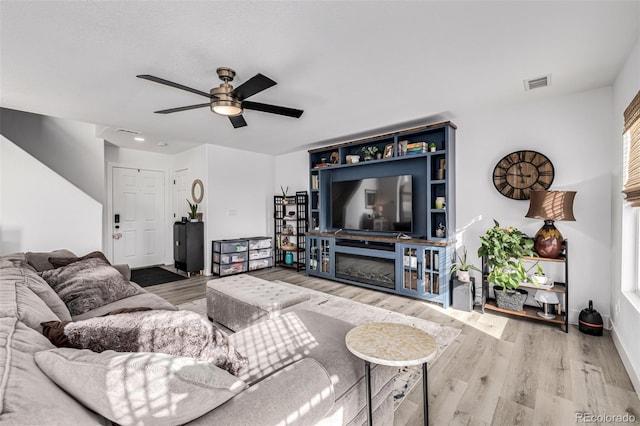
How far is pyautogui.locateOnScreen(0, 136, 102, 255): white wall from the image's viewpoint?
3291 mm

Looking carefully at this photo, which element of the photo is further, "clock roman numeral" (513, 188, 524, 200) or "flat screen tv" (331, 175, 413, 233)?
"flat screen tv" (331, 175, 413, 233)

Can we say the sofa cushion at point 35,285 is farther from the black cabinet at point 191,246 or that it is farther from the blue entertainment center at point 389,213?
the blue entertainment center at point 389,213

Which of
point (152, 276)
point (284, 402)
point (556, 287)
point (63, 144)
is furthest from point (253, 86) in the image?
point (152, 276)

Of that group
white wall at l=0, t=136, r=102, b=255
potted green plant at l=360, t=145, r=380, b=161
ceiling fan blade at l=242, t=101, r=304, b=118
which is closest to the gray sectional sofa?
ceiling fan blade at l=242, t=101, r=304, b=118

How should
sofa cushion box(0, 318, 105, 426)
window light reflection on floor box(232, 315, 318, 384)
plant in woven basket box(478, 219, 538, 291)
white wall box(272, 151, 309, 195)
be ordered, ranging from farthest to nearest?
white wall box(272, 151, 309, 195) < plant in woven basket box(478, 219, 538, 291) < window light reflection on floor box(232, 315, 318, 384) < sofa cushion box(0, 318, 105, 426)

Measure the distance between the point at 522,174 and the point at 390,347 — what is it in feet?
9.64

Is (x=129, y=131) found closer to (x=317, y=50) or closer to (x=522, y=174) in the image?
(x=317, y=50)

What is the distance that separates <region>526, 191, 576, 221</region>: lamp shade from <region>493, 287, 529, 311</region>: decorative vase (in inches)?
34.7

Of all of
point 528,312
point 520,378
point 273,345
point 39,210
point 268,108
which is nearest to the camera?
point 273,345

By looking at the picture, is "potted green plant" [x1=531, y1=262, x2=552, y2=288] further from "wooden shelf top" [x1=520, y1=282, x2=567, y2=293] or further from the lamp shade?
the lamp shade

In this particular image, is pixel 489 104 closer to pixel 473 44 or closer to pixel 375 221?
pixel 473 44

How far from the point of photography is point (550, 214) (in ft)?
8.86

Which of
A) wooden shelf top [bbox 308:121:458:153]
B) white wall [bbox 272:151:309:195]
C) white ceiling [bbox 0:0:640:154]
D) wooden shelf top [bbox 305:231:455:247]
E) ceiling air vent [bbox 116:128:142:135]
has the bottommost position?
wooden shelf top [bbox 305:231:455:247]

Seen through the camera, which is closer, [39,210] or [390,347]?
[390,347]
